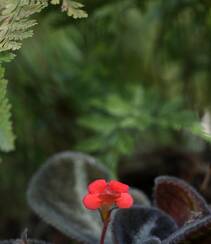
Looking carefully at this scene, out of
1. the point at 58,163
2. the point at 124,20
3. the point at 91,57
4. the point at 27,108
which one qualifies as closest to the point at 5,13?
the point at 58,163

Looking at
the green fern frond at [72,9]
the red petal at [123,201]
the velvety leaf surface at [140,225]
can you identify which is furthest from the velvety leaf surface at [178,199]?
the green fern frond at [72,9]

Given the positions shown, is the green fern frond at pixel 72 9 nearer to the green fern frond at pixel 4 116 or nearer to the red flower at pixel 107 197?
the green fern frond at pixel 4 116

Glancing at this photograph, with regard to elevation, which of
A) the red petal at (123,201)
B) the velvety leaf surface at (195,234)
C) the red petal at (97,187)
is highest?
the red petal at (97,187)

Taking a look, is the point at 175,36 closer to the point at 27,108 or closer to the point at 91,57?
the point at 91,57

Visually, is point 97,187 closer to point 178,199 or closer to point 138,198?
point 178,199

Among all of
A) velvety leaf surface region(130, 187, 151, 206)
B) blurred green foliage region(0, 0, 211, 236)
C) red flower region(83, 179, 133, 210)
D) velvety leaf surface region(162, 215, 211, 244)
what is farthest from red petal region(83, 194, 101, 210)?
blurred green foliage region(0, 0, 211, 236)

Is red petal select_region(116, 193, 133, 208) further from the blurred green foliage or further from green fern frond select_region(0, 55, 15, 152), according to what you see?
the blurred green foliage
